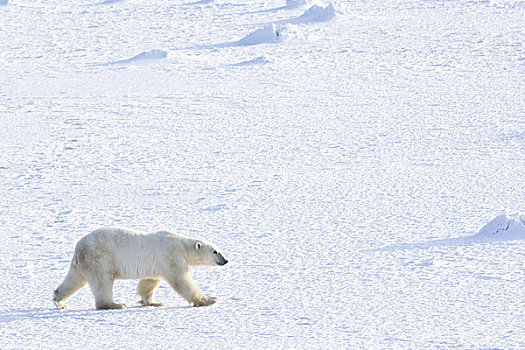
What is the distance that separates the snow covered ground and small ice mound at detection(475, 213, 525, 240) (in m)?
0.01

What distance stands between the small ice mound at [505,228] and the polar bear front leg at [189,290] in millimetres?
2329

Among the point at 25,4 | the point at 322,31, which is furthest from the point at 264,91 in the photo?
the point at 25,4

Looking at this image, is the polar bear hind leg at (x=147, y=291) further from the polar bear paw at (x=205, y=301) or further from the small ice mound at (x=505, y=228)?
the small ice mound at (x=505, y=228)

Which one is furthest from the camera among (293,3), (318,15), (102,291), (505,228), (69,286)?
(293,3)

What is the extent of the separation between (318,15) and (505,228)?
1365 centimetres

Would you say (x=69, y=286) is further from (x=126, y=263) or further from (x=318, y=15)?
(x=318, y=15)

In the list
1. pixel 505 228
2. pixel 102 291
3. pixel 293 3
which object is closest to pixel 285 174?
pixel 505 228

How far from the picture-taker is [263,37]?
16984 mm

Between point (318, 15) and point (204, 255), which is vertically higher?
point (318, 15)

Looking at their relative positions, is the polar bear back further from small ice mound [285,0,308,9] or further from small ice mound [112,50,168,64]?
small ice mound [285,0,308,9]

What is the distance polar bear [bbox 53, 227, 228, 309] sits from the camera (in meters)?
4.78

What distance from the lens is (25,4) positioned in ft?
78.7

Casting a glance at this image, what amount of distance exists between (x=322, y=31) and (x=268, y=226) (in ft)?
38.0

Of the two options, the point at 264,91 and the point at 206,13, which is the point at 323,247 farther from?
the point at 206,13
